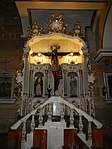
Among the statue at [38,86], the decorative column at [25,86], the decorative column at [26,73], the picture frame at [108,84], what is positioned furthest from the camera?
the picture frame at [108,84]

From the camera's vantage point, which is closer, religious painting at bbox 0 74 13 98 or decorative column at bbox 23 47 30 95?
decorative column at bbox 23 47 30 95

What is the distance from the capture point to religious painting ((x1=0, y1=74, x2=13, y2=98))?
6.31 meters

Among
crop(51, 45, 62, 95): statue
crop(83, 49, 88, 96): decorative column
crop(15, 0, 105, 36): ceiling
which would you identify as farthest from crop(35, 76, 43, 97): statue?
crop(15, 0, 105, 36): ceiling

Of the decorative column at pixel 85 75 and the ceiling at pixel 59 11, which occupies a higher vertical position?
the ceiling at pixel 59 11

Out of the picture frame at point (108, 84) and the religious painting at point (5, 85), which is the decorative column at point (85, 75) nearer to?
the picture frame at point (108, 84)

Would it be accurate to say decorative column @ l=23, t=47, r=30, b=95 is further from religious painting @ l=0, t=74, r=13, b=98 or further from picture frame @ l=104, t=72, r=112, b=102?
picture frame @ l=104, t=72, r=112, b=102

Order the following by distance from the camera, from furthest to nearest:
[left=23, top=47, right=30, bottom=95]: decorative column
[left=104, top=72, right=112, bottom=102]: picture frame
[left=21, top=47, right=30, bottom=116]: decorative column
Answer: [left=104, top=72, right=112, bottom=102]: picture frame, [left=23, top=47, right=30, bottom=95]: decorative column, [left=21, top=47, right=30, bottom=116]: decorative column

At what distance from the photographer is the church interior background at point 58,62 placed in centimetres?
588

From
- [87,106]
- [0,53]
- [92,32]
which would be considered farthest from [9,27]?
[87,106]

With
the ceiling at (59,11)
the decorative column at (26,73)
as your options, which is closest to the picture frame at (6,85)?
the decorative column at (26,73)

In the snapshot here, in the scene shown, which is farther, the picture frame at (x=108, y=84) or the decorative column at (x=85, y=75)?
the picture frame at (x=108, y=84)

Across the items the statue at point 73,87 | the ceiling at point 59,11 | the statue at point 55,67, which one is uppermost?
the ceiling at point 59,11

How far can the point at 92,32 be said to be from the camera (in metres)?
7.19

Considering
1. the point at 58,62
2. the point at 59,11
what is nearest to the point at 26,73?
the point at 58,62
